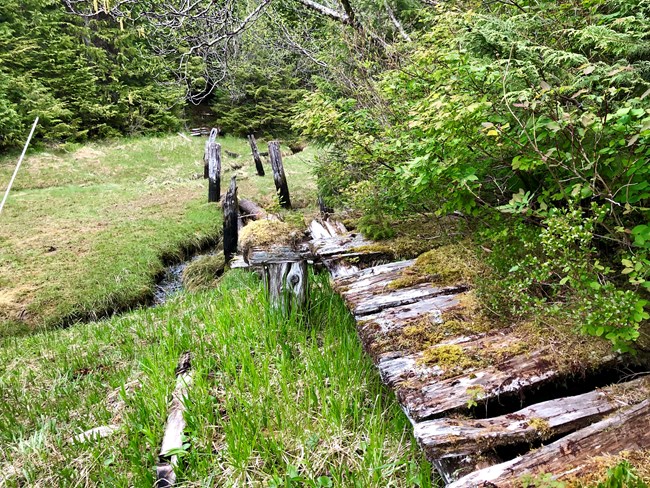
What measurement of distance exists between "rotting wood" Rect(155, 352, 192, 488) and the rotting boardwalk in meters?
1.35

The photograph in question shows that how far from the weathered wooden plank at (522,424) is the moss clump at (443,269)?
1194 millimetres

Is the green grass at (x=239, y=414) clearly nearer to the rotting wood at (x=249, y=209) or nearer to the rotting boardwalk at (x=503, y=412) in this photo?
the rotting boardwalk at (x=503, y=412)

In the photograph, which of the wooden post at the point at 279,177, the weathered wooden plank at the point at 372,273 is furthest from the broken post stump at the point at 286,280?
the wooden post at the point at 279,177

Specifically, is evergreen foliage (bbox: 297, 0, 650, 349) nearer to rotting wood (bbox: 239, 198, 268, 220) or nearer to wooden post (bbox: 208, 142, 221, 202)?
rotting wood (bbox: 239, 198, 268, 220)

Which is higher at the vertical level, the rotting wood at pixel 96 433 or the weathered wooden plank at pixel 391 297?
the weathered wooden plank at pixel 391 297

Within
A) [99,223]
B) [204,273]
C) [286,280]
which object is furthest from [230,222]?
[286,280]

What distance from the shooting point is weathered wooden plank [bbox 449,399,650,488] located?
151 cm

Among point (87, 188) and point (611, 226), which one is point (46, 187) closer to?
point (87, 188)

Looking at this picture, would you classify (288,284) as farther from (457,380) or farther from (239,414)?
(457,380)

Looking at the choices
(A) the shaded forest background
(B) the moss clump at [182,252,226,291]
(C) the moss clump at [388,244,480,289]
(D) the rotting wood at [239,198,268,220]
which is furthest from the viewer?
(D) the rotting wood at [239,198,268,220]

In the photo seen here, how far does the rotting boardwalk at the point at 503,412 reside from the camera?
1570 mm

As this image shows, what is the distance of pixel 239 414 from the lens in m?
2.40

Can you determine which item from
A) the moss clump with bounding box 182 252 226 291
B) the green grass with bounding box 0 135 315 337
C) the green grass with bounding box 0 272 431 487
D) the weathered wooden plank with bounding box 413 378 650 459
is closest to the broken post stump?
the green grass with bounding box 0 272 431 487

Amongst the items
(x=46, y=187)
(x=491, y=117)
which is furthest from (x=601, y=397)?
(x=46, y=187)
